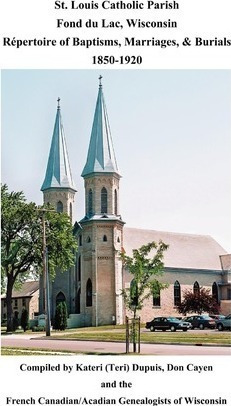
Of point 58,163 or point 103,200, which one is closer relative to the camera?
point 103,200

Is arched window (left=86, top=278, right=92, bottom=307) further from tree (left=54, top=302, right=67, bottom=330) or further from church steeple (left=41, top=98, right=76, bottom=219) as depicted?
church steeple (left=41, top=98, right=76, bottom=219)

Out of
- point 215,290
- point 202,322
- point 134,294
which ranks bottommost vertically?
→ point 202,322

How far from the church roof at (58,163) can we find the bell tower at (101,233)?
223 inches

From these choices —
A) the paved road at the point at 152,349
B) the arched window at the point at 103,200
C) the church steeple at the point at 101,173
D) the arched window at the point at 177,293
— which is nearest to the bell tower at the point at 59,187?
the church steeple at the point at 101,173

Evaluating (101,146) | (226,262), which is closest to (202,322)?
(101,146)

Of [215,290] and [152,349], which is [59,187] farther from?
[152,349]

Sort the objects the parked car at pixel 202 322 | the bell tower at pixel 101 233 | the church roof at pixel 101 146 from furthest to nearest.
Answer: the church roof at pixel 101 146 → the bell tower at pixel 101 233 → the parked car at pixel 202 322

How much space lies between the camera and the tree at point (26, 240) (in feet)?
158

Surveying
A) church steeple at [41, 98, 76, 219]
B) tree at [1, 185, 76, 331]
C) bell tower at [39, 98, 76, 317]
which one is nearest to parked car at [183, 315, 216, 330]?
tree at [1, 185, 76, 331]

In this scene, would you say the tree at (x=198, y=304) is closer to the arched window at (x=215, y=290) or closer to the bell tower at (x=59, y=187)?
the arched window at (x=215, y=290)

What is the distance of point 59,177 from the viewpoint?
2574 inches

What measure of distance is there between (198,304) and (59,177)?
19970 mm

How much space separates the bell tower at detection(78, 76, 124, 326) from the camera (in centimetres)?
5659
